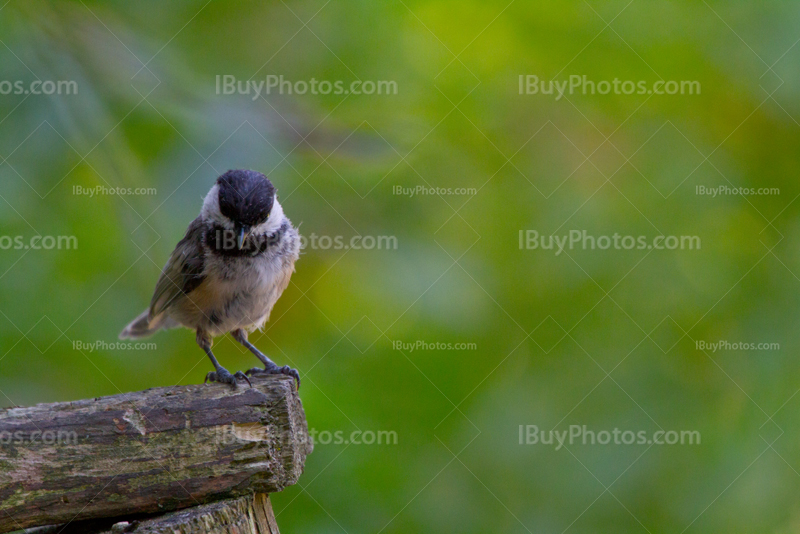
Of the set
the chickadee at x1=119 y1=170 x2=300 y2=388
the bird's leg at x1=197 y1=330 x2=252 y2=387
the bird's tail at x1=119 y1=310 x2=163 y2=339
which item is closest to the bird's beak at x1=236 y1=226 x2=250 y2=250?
the chickadee at x1=119 y1=170 x2=300 y2=388

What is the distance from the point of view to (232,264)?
12.1 ft

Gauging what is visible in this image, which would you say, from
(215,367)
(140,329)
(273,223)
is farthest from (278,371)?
(140,329)

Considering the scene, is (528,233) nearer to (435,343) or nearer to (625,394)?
(435,343)

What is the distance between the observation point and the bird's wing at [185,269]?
12.4 feet

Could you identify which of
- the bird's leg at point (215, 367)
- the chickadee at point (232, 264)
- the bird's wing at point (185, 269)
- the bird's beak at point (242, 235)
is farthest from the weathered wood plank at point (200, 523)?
the bird's wing at point (185, 269)

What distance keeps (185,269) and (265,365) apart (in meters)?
0.74

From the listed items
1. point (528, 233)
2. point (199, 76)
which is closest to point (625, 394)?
point (528, 233)

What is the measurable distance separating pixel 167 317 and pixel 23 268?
4.37ft

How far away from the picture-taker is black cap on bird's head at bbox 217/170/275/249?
3361mm

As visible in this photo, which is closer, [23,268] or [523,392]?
[23,268]

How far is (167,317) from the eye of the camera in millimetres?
4305

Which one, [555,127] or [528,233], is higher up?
[555,127]

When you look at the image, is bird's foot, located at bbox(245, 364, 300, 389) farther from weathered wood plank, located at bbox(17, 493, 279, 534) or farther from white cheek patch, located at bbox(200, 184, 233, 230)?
weathered wood plank, located at bbox(17, 493, 279, 534)

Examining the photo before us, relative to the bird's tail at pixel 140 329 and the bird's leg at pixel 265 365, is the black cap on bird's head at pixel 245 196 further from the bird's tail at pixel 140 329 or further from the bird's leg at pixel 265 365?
the bird's tail at pixel 140 329
